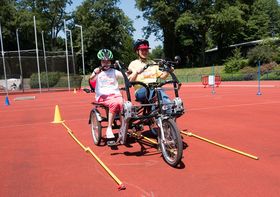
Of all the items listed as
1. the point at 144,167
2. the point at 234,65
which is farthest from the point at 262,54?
the point at 144,167

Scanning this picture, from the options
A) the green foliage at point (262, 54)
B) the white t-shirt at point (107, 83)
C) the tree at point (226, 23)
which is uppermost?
the tree at point (226, 23)

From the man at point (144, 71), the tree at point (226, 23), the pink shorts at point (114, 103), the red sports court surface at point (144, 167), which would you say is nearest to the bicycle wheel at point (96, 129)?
the red sports court surface at point (144, 167)

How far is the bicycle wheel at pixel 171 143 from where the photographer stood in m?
4.47

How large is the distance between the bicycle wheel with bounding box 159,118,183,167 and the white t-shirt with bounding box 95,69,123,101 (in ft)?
4.76

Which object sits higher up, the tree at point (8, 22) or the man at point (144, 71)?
the tree at point (8, 22)

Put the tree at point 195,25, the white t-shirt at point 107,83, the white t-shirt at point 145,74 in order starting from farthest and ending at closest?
the tree at point 195,25, the white t-shirt at point 107,83, the white t-shirt at point 145,74

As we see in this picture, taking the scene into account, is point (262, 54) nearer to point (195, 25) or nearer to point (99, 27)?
point (195, 25)

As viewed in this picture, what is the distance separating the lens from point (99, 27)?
6203 cm

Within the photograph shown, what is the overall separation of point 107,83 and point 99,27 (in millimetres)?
57809

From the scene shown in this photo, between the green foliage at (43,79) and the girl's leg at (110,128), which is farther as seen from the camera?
the green foliage at (43,79)

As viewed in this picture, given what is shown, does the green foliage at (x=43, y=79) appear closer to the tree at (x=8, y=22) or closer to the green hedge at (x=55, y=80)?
the green hedge at (x=55, y=80)

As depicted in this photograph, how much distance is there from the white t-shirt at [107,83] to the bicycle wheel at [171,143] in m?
1.45

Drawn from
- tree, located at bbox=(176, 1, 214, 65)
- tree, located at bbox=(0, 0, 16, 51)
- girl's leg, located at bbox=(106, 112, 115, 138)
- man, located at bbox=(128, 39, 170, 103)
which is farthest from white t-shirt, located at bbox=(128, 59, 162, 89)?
tree, located at bbox=(0, 0, 16, 51)

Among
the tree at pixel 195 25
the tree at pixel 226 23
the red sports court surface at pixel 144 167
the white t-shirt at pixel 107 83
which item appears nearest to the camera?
the red sports court surface at pixel 144 167
